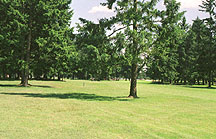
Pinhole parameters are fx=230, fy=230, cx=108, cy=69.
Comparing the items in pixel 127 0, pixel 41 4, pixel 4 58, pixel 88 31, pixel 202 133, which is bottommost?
pixel 202 133

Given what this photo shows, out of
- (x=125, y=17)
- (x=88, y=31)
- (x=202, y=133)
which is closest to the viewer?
(x=202, y=133)

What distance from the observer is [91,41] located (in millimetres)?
21906

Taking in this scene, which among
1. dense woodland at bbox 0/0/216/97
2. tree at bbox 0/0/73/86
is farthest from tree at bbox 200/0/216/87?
tree at bbox 0/0/73/86

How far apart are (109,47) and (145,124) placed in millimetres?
12539

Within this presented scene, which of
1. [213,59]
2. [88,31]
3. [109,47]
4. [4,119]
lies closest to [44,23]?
[88,31]

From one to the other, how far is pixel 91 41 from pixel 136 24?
14.9 ft

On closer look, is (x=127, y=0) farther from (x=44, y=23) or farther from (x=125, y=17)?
(x=44, y=23)

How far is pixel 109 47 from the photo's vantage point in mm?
21672

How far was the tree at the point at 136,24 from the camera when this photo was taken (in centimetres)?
1964

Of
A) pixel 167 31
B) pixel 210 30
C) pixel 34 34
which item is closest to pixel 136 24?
pixel 167 31

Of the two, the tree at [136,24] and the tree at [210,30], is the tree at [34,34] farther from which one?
the tree at [210,30]

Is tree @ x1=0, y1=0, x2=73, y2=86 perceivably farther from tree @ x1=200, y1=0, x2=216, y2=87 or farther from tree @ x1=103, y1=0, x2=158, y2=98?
tree @ x1=200, y1=0, x2=216, y2=87

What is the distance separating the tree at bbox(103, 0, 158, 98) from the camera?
19641 millimetres

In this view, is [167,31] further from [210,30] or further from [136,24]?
[210,30]
